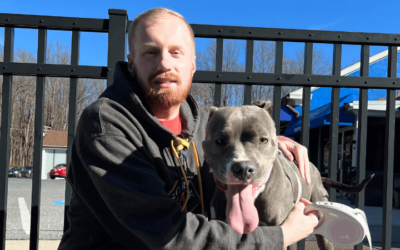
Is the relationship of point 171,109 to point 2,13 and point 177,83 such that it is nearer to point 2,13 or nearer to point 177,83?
point 177,83

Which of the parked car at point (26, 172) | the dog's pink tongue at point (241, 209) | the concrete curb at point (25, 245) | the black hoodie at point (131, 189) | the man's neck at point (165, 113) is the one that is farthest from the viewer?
the parked car at point (26, 172)

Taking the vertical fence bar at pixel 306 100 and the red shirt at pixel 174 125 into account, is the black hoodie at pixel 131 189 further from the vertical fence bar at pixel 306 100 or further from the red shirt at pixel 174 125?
the vertical fence bar at pixel 306 100

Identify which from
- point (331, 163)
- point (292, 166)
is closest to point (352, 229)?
point (292, 166)

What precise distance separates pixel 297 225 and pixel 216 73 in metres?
1.35

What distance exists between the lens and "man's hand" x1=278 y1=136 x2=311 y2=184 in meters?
2.43

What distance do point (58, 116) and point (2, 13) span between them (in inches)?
1944

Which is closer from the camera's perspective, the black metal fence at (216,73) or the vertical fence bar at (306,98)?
the black metal fence at (216,73)

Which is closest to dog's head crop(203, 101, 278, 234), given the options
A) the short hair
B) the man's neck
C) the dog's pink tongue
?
the dog's pink tongue

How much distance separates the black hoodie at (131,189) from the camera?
5.37ft

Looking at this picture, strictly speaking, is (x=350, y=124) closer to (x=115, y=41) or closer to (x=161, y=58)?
(x=115, y=41)

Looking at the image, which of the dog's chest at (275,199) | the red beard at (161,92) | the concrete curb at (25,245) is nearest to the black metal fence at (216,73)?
the red beard at (161,92)

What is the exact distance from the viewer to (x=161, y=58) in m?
2.03

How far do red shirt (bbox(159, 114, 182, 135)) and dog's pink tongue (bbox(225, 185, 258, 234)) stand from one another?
56cm

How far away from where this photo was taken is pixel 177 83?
6.93 ft
